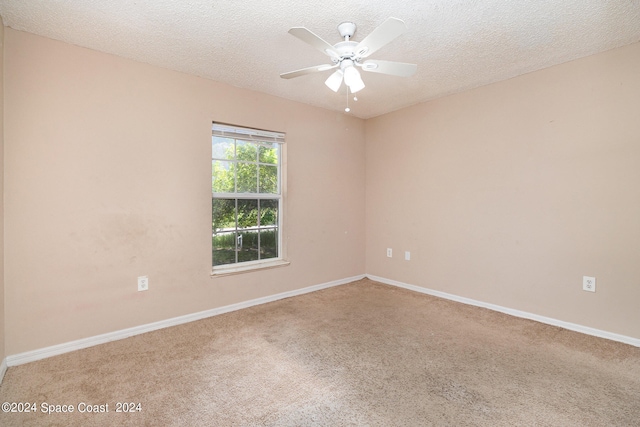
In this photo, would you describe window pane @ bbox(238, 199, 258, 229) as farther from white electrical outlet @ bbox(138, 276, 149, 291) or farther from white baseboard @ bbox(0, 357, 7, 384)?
white baseboard @ bbox(0, 357, 7, 384)

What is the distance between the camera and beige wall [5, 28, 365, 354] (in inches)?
86.5

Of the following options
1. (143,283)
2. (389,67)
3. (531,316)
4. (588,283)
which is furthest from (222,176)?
Answer: (588,283)

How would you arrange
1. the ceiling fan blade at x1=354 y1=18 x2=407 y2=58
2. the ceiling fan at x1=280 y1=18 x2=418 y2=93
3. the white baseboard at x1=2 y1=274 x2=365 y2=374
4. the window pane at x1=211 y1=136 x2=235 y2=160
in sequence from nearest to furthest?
1. the ceiling fan blade at x1=354 y1=18 x2=407 y2=58
2. the ceiling fan at x1=280 y1=18 x2=418 y2=93
3. the white baseboard at x1=2 y1=274 x2=365 y2=374
4. the window pane at x1=211 y1=136 x2=235 y2=160

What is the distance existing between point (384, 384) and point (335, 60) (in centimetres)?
210

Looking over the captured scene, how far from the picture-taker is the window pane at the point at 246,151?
3.35 m

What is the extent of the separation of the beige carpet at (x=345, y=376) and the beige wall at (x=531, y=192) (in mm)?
440

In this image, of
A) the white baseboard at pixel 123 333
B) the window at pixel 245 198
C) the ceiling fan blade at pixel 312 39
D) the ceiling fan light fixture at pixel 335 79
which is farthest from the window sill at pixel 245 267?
the ceiling fan blade at pixel 312 39

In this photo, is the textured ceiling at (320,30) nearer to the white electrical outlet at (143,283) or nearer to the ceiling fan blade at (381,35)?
the ceiling fan blade at (381,35)

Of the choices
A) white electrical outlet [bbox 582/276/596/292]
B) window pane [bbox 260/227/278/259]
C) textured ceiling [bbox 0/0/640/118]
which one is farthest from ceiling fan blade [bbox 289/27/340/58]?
white electrical outlet [bbox 582/276/596/292]

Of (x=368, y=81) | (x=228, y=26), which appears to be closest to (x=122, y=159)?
(x=228, y=26)

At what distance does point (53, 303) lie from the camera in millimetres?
2314

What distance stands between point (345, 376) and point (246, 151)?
2.44 m

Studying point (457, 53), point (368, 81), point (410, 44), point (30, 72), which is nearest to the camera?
point (30, 72)

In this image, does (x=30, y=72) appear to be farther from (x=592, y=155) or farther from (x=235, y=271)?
(x=592, y=155)
